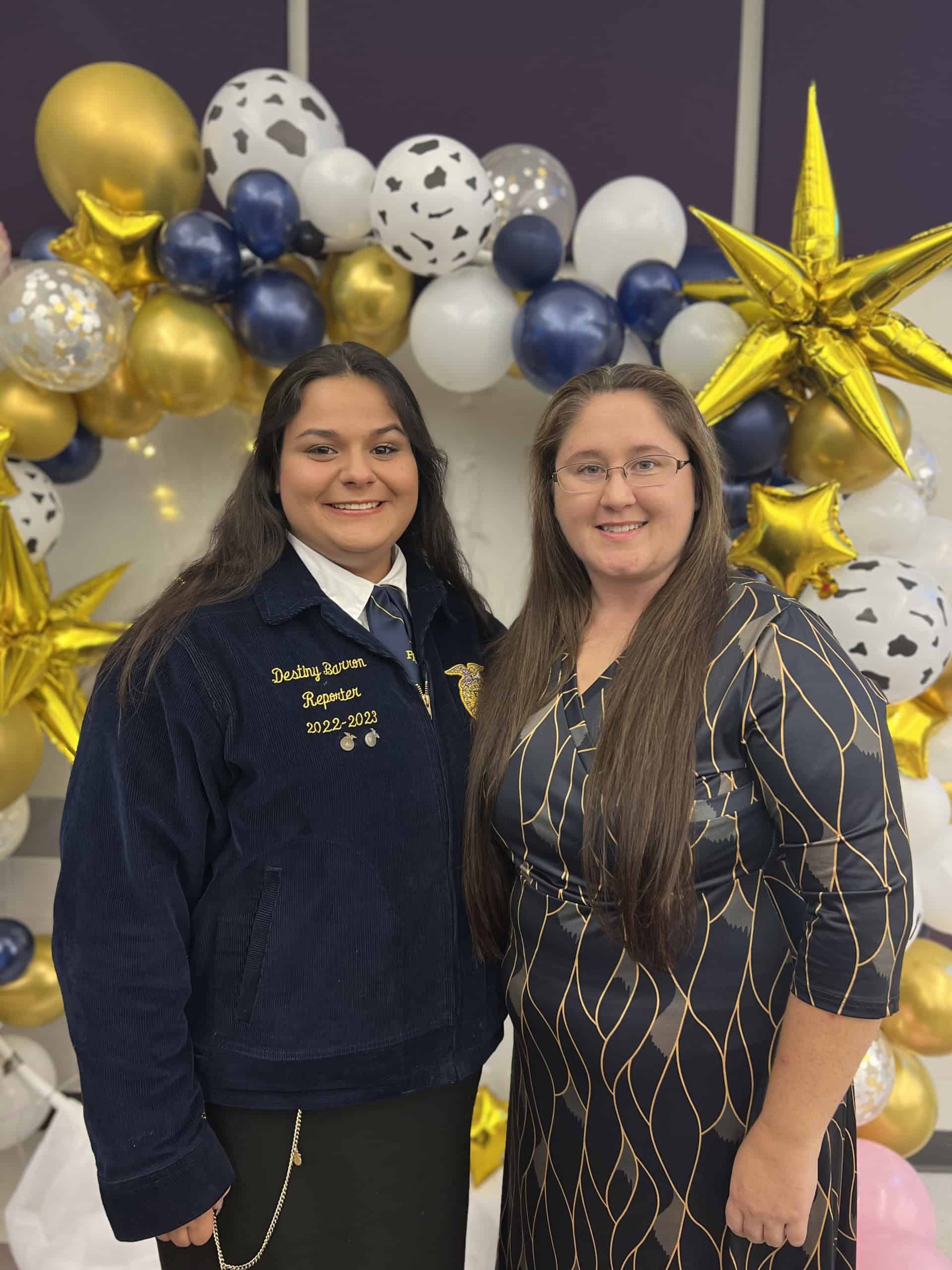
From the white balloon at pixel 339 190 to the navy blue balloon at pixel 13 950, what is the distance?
171 centimetres

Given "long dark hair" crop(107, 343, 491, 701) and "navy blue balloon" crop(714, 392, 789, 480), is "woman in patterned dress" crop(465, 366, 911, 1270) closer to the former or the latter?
"long dark hair" crop(107, 343, 491, 701)

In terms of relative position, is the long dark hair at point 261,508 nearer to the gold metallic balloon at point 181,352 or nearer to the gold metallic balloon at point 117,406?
the gold metallic balloon at point 181,352

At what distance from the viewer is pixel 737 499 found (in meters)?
2.12

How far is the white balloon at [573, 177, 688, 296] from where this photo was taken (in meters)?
2.07

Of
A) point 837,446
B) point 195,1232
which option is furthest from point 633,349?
point 195,1232

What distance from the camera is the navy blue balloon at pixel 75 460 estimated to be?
230 cm

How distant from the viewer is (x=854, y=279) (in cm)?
191

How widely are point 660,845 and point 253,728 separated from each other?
0.55 meters

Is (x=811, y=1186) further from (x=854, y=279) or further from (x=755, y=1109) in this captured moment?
(x=854, y=279)

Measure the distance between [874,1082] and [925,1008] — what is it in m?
0.24

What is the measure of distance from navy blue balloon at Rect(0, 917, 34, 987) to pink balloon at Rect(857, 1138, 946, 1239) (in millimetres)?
1849

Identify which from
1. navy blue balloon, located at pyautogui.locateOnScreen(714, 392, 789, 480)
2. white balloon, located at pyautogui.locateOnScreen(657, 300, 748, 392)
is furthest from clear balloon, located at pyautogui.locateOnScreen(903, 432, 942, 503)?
white balloon, located at pyautogui.locateOnScreen(657, 300, 748, 392)

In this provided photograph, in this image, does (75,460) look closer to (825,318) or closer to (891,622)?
(825,318)

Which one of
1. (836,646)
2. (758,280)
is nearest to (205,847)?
(836,646)
